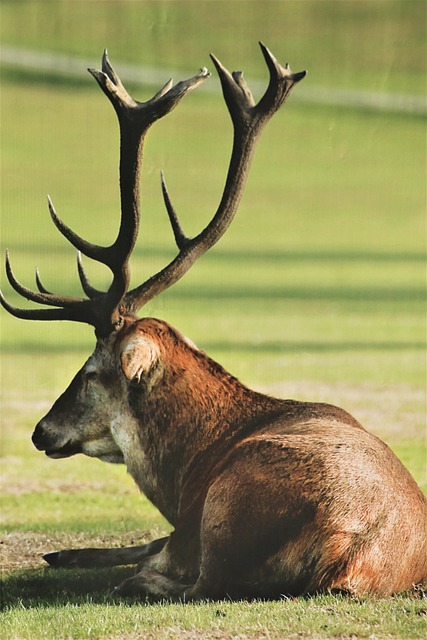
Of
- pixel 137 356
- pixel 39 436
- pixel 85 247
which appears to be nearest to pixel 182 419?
pixel 137 356

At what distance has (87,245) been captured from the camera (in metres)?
6.48

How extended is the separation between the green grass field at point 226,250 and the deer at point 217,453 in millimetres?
191

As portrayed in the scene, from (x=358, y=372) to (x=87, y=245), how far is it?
26.2 ft

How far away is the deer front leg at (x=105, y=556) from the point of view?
679 cm

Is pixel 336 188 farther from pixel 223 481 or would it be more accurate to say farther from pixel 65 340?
pixel 223 481

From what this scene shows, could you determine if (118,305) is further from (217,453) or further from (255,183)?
(255,183)

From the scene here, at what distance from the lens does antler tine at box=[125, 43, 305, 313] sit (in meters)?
6.51

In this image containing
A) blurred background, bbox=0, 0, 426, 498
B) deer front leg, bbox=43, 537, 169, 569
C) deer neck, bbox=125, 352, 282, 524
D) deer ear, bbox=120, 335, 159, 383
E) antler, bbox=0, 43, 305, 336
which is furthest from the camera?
blurred background, bbox=0, 0, 426, 498

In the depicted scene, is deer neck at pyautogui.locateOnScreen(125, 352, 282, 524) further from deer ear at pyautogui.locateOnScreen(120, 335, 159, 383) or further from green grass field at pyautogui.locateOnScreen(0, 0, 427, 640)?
green grass field at pyautogui.locateOnScreen(0, 0, 427, 640)

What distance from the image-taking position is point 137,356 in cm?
609

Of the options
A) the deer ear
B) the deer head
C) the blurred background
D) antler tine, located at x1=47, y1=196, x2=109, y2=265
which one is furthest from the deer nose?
the blurred background

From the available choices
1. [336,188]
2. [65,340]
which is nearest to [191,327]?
[65,340]

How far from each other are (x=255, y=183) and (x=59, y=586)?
73.6 feet

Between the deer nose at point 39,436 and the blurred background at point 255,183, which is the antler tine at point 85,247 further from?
the blurred background at point 255,183
